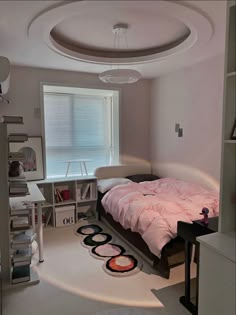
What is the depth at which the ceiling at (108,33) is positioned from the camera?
2045mm

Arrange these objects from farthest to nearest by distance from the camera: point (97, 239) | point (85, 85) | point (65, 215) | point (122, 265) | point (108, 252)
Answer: point (85, 85)
point (65, 215)
point (97, 239)
point (108, 252)
point (122, 265)

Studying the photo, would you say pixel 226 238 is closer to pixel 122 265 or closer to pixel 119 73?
pixel 122 265

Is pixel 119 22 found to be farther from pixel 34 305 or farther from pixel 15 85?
pixel 34 305

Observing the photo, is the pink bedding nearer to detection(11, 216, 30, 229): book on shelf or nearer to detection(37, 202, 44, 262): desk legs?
detection(37, 202, 44, 262): desk legs

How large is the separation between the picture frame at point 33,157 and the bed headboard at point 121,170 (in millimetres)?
952

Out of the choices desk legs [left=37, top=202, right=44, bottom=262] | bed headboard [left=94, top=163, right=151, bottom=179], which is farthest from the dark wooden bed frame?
bed headboard [left=94, top=163, right=151, bottom=179]

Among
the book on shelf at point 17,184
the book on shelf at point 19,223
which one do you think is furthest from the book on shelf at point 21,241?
the book on shelf at point 17,184

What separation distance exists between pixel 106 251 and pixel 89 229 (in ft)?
2.54

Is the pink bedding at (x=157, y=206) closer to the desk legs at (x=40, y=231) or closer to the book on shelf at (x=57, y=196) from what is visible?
the book on shelf at (x=57, y=196)

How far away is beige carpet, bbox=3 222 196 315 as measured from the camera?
2119 millimetres

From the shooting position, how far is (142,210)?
114 inches

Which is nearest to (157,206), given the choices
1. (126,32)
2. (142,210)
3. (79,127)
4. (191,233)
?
(142,210)

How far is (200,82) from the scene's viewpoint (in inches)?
146

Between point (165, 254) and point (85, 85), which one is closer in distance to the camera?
point (165, 254)
